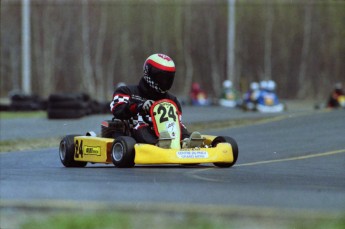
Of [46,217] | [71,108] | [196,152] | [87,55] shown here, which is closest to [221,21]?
[87,55]

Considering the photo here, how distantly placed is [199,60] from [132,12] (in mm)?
5779

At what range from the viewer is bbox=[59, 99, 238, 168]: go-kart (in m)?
11.9

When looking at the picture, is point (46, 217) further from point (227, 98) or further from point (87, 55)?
point (87, 55)

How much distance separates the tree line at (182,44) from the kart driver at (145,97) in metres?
53.5

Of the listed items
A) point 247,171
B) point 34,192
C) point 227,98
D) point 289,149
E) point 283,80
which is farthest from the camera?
point 283,80

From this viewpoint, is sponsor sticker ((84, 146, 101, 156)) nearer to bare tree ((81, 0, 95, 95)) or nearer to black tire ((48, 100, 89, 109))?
black tire ((48, 100, 89, 109))

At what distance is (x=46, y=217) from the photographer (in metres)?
7.09

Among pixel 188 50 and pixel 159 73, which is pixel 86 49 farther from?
pixel 159 73

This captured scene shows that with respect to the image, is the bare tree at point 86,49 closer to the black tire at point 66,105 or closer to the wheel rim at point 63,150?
the black tire at point 66,105

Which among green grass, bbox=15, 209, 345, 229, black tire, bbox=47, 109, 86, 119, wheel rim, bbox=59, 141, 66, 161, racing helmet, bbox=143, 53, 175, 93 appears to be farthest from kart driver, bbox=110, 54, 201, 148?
black tire, bbox=47, 109, 86, 119

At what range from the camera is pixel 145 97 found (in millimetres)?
13047

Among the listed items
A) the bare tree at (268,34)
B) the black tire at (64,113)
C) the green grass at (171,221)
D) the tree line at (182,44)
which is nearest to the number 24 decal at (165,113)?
the green grass at (171,221)

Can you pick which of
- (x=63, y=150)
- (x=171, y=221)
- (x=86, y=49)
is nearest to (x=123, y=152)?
(x=63, y=150)

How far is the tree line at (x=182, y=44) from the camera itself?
225 feet
